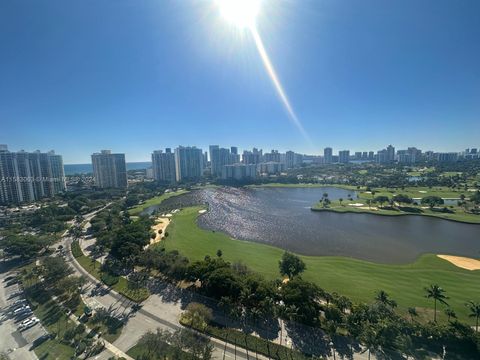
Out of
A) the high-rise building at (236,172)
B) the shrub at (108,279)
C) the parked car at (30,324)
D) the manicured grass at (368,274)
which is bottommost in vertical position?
the manicured grass at (368,274)

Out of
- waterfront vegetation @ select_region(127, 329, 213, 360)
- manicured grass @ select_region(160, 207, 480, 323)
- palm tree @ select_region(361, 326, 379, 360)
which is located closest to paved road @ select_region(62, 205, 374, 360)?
palm tree @ select_region(361, 326, 379, 360)

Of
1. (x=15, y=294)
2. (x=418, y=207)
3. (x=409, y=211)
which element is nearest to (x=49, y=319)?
(x=15, y=294)

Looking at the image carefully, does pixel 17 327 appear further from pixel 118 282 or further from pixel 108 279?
pixel 118 282

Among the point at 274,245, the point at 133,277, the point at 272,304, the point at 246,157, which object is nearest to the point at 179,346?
the point at 272,304

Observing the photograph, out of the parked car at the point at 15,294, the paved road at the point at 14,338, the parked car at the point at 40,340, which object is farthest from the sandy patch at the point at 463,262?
the parked car at the point at 15,294

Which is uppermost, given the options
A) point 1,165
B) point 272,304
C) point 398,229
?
point 1,165

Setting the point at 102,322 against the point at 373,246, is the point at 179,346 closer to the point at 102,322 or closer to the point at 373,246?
the point at 102,322

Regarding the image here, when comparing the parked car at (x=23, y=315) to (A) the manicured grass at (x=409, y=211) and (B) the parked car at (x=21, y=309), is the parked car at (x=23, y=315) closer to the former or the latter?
(B) the parked car at (x=21, y=309)
